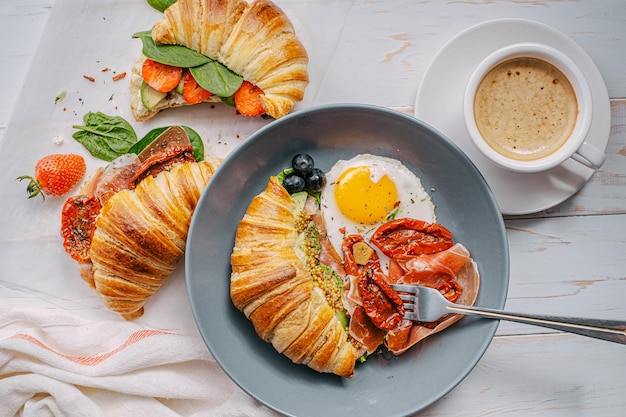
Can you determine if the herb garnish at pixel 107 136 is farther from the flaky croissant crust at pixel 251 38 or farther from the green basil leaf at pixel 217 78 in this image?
the flaky croissant crust at pixel 251 38

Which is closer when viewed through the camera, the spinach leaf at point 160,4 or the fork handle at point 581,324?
the fork handle at point 581,324

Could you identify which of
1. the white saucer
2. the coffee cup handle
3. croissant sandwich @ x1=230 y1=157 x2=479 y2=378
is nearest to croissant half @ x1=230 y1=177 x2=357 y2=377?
croissant sandwich @ x1=230 y1=157 x2=479 y2=378

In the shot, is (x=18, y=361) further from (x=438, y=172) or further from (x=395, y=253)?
(x=438, y=172)

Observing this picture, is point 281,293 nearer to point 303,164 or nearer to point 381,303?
point 381,303

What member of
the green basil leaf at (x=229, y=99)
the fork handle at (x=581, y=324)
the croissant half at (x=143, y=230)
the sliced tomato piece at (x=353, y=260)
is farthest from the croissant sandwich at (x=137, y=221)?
the fork handle at (x=581, y=324)

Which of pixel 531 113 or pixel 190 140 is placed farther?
pixel 190 140

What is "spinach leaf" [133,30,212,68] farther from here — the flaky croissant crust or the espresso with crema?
the espresso with crema

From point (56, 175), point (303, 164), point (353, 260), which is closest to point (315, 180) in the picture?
point (303, 164)
